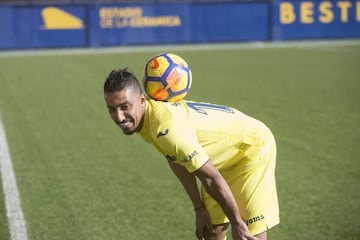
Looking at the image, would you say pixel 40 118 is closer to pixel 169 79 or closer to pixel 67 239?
pixel 67 239

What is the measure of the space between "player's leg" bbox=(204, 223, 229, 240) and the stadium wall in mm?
29082

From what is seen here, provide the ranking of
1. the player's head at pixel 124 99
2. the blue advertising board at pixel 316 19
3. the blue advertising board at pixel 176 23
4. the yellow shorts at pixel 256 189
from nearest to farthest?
the player's head at pixel 124 99, the yellow shorts at pixel 256 189, the blue advertising board at pixel 176 23, the blue advertising board at pixel 316 19

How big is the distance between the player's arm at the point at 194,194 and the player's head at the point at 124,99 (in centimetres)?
81

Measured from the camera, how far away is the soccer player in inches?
179

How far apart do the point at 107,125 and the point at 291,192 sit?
565cm

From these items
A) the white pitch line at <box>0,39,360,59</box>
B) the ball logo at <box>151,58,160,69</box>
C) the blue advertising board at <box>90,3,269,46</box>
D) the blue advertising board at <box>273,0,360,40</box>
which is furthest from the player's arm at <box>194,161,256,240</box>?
the blue advertising board at <box>273,0,360,40</box>

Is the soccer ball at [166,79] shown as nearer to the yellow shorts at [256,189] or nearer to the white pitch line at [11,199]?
the yellow shorts at [256,189]

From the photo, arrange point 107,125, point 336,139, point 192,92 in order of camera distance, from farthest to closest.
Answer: point 192,92 → point 107,125 → point 336,139

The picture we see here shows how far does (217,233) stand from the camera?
5.68m

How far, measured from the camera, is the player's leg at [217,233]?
564 centimetres

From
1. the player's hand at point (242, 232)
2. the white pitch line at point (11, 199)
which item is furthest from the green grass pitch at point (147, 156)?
the player's hand at point (242, 232)

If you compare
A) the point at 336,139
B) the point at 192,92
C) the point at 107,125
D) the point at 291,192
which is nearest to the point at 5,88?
the point at 192,92

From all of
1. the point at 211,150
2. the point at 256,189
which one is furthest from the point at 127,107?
the point at 256,189

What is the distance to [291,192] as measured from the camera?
8852mm
